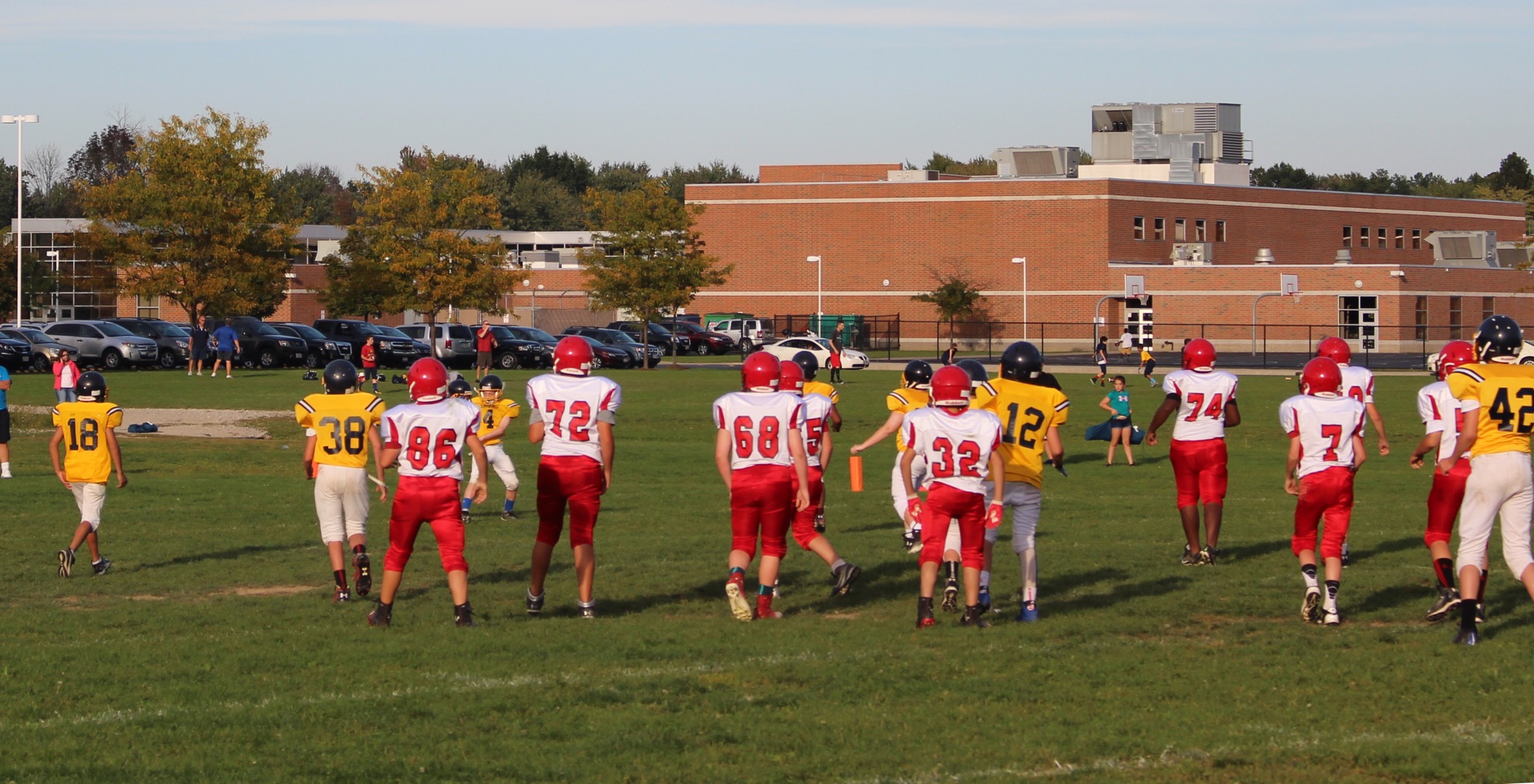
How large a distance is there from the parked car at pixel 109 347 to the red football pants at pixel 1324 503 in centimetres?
4471

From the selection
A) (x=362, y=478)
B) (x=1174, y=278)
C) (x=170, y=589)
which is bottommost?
(x=170, y=589)

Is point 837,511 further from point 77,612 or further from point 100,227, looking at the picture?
point 100,227

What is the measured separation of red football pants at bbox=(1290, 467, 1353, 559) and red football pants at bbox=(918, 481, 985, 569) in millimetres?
2243

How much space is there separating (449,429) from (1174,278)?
66777 mm

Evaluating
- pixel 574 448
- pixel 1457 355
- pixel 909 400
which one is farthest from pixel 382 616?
pixel 1457 355

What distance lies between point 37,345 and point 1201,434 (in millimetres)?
43085

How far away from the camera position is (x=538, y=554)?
35.2 ft

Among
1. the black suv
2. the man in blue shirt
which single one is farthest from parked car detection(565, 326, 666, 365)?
the man in blue shirt

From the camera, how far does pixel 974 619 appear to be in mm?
10242

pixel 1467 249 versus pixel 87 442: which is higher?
pixel 1467 249

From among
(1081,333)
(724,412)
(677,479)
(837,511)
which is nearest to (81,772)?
(724,412)

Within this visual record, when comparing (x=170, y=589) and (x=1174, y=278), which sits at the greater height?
(x=1174, y=278)

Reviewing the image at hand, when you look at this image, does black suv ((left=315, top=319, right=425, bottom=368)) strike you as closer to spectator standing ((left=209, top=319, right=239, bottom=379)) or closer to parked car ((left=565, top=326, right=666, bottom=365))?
parked car ((left=565, top=326, right=666, bottom=365))

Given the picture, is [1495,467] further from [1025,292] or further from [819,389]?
[1025,292]
